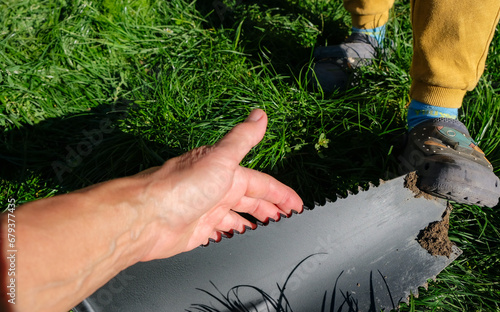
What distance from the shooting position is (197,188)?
4.10 ft

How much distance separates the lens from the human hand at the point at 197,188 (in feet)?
4.00

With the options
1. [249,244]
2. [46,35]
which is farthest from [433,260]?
[46,35]

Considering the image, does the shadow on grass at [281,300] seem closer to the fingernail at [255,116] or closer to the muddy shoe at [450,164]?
the muddy shoe at [450,164]

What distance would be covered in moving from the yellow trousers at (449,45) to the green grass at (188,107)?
0.30 m

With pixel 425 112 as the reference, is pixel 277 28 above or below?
above

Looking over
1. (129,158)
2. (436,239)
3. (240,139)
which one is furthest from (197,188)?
(436,239)

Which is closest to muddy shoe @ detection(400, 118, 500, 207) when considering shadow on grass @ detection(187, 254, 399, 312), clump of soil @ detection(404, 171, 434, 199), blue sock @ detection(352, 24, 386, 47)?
clump of soil @ detection(404, 171, 434, 199)

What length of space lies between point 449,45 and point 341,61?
67 cm

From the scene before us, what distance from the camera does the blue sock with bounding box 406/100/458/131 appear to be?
5.27ft

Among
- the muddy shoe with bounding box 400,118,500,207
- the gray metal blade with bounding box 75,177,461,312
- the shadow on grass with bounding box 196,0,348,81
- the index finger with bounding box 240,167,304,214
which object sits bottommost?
the gray metal blade with bounding box 75,177,461,312

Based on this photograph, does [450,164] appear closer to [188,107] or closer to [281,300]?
[281,300]

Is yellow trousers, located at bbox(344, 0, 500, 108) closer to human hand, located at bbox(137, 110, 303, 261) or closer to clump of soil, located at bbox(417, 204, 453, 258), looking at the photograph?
clump of soil, located at bbox(417, 204, 453, 258)

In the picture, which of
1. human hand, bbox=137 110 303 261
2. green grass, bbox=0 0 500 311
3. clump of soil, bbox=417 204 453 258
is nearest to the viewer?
human hand, bbox=137 110 303 261

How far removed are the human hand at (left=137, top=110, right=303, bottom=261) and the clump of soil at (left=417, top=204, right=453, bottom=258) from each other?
681mm
